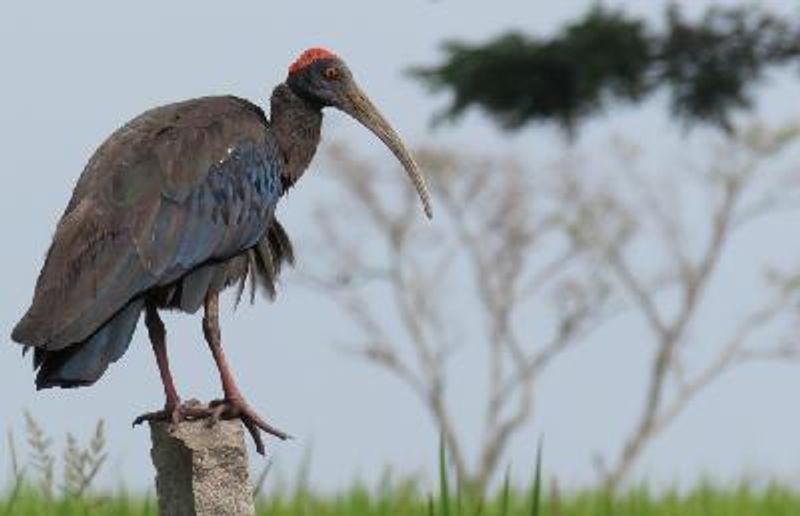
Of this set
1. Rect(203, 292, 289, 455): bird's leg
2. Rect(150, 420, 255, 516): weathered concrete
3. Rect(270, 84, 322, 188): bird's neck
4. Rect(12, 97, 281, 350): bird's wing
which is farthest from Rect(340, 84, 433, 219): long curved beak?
Rect(150, 420, 255, 516): weathered concrete

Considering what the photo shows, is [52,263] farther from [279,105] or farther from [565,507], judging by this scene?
[565,507]

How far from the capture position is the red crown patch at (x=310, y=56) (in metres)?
5.45

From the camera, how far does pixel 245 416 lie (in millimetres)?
5105

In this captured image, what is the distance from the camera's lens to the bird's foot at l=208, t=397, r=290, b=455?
16.5 feet

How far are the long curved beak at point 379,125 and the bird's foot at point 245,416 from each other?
31.7 inches

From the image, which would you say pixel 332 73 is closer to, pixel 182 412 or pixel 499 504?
pixel 182 412

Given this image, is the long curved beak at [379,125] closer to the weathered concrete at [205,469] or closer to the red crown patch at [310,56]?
the red crown patch at [310,56]

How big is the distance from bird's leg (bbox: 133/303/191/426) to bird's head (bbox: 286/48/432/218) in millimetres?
816

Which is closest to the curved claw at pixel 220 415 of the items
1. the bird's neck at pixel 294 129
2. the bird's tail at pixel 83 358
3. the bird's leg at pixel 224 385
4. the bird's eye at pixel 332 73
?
the bird's leg at pixel 224 385

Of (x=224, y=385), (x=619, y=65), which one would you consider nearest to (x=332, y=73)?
(x=224, y=385)

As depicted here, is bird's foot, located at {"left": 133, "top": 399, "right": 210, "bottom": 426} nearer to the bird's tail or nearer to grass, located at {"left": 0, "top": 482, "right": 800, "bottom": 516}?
the bird's tail

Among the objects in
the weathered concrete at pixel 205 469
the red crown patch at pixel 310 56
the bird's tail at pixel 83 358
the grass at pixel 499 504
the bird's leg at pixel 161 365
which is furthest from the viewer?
the grass at pixel 499 504

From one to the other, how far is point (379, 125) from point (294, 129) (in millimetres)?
251

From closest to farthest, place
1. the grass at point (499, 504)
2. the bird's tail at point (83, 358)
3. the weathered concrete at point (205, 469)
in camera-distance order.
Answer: the bird's tail at point (83, 358), the weathered concrete at point (205, 469), the grass at point (499, 504)
